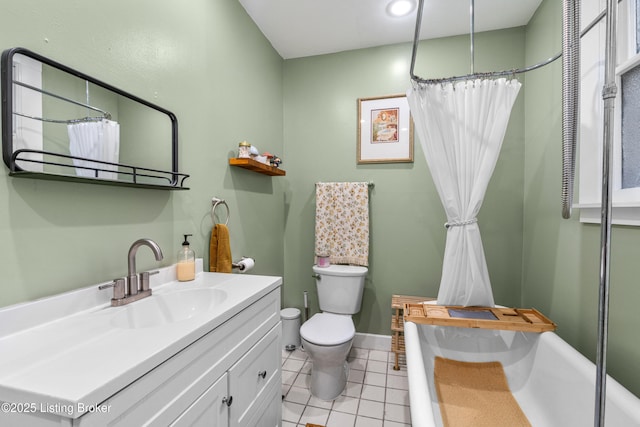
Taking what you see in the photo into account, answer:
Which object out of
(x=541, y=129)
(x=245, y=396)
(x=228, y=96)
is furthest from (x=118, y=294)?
(x=541, y=129)

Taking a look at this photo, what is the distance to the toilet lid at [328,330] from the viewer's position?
1.77m

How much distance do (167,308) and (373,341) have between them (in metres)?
1.85

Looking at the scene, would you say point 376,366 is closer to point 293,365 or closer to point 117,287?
point 293,365

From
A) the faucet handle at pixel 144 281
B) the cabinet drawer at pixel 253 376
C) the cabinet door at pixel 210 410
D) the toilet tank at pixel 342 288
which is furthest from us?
the toilet tank at pixel 342 288

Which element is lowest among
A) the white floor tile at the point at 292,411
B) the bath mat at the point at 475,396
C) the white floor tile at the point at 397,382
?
the white floor tile at the point at 292,411

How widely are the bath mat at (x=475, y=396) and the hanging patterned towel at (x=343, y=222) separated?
100 centimetres

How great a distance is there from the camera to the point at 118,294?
3.43ft

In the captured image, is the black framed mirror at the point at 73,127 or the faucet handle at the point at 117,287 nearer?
the black framed mirror at the point at 73,127

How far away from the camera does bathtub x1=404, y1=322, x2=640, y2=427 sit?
36.5 inches

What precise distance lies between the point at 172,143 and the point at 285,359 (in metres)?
1.86

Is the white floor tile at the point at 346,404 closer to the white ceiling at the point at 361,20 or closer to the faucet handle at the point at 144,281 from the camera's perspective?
the faucet handle at the point at 144,281

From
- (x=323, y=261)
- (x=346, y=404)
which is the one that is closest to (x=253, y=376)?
(x=346, y=404)

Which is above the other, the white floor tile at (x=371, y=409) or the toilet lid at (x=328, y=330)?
the toilet lid at (x=328, y=330)

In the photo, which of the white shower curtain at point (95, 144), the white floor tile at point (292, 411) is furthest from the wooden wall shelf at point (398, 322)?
the white shower curtain at point (95, 144)
